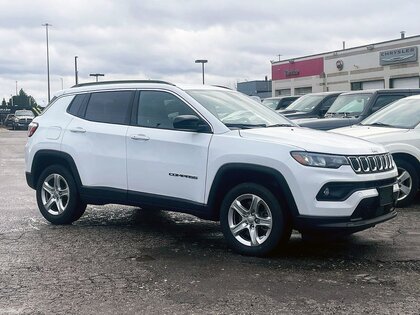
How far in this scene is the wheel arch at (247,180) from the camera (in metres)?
5.51

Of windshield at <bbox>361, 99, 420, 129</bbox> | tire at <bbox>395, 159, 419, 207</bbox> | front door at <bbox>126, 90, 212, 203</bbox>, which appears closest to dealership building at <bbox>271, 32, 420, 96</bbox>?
Answer: windshield at <bbox>361, 99, 420, 129</bbox>

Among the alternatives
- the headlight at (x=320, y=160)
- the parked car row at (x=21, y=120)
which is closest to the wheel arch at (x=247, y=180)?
the headlight at (x=320, y=160)

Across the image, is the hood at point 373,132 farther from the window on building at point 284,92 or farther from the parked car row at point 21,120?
the parked car row at point 21,120

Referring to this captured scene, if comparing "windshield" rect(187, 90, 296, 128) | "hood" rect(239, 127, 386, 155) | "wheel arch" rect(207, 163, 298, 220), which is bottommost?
"wheel arch" rect(207, 163, 298, 220)

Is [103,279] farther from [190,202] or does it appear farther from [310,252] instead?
[310,252]

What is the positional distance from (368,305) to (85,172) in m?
3.99

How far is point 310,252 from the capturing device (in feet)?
20.0

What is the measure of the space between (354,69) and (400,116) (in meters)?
29.7

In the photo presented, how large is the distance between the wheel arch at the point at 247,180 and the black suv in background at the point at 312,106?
8491 mm

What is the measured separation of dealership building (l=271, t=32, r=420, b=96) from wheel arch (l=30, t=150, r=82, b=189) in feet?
93.0

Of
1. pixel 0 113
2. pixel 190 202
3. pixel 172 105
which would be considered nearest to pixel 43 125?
pixel 172 105

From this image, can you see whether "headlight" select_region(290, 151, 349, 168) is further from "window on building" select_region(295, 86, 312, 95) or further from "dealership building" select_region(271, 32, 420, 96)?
"window on building" select_region(295, 86, 312, 95)

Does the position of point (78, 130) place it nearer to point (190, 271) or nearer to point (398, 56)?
point (190, 271)

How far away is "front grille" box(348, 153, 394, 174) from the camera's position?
549 centimetres
